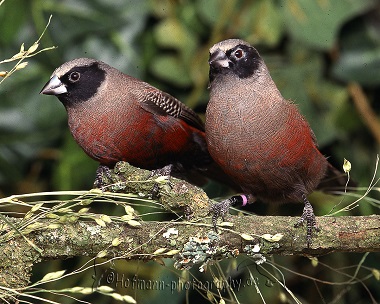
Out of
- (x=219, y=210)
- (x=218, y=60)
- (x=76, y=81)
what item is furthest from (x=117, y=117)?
(x=219, y=210)

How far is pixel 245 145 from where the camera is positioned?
2.26 meters

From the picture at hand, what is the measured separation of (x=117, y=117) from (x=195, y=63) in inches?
44.2

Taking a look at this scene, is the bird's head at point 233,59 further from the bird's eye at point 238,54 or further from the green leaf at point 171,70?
the green leaf at point 171,70

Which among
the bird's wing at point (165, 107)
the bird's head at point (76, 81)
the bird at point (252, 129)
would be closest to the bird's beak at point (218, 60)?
the bird at point (252, 129)

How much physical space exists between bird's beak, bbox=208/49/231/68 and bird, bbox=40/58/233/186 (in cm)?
35

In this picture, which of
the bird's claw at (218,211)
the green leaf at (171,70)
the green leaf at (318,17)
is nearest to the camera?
the bird's claw at (218,211)

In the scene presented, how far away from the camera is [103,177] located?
237 centimetres

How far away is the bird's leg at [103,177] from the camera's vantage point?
7.61 feet

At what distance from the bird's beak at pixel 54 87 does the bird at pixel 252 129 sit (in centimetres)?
51

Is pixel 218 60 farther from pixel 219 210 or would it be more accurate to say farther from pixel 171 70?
pixel 171 70

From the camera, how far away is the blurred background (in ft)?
10.9

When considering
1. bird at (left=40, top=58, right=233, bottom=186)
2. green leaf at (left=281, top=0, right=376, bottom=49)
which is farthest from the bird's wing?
green leaf at (left=281, top=0, right=376, bottom=49)

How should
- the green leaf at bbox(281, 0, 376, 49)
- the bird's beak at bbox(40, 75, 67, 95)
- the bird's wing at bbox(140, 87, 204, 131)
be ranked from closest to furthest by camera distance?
the bird's beak at bbox(40, 75, 67, 95) → the bird's wing at bbox(140, 87, 204, 131) → the green leaf at bbox(281, 0, 376, 49)

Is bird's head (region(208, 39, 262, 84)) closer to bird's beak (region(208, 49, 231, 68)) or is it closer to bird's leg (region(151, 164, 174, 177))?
bird's beak (region(208, 49, 231, 68))
